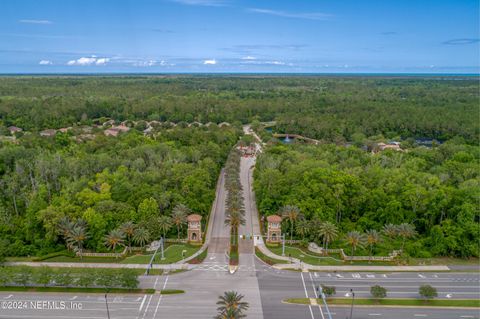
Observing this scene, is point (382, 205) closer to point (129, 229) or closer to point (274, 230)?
point (274, 230)

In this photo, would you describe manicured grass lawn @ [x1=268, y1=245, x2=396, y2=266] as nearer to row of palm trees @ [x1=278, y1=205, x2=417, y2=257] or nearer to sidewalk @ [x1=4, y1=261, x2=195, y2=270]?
row of palm trees @ [x1=278, y1=205, x2=417, y2=257]

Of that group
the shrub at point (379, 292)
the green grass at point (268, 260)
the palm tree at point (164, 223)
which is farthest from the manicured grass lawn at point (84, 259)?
the shrub at point (379, 292)

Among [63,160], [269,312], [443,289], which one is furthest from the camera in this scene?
[63,160]

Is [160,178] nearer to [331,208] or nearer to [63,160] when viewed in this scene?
[63,160]

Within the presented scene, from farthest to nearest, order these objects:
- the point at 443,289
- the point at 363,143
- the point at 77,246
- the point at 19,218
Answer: the point at 363,143, the point at 19,218, the point at 77,246, the point at 443,289

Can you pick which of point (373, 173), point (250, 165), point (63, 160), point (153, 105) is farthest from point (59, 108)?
point (373, 173)

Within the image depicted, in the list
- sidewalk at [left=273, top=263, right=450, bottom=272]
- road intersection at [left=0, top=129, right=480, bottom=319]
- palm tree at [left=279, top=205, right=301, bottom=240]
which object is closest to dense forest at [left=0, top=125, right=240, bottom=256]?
road intersection at [left=0, top=129, right=480, bottom=319]

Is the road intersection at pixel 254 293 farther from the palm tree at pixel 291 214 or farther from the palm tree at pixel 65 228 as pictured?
the palm tree at pixel 65 228
